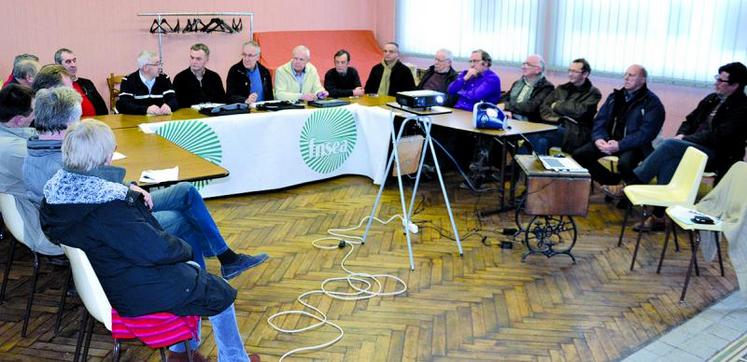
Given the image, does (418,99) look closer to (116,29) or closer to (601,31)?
(601,31)

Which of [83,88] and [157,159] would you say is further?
[83,88]

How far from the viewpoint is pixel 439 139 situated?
6.70 m

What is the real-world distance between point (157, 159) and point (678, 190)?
3.42m

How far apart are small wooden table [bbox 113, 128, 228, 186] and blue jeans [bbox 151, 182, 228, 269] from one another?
14cm

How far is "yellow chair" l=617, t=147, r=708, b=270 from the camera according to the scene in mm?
4449

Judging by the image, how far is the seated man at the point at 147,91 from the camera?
18.5 ft

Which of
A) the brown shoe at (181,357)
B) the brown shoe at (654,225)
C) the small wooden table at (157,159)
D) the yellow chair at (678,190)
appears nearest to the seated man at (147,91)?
the small wooden table at (157,159)

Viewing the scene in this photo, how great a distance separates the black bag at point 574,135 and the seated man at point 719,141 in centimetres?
78

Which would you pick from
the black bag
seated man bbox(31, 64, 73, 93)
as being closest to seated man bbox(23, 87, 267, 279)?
seated man bbox(31, 64, 73, 93)

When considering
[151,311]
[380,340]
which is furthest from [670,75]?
[151,311]

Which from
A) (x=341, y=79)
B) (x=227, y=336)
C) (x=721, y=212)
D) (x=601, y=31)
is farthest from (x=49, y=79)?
(x=601, y=31)

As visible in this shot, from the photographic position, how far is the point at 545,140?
6.29 m

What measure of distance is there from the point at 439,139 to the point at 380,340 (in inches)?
135

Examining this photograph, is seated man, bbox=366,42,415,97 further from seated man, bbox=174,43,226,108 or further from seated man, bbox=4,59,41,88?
seated man, bbox=4,59,41,88
